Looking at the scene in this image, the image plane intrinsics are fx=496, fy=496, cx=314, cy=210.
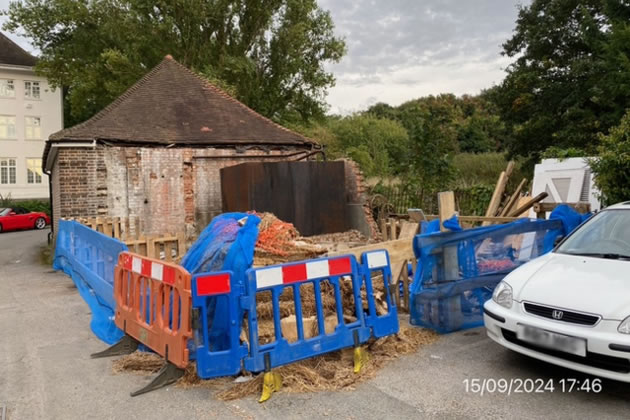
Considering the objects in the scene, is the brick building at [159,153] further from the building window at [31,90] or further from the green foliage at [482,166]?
the building window at [31,90]

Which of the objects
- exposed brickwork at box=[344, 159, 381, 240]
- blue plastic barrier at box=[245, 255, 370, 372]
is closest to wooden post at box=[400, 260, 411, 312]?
blue plastic barrier at box=[245, 255, 370, 372]

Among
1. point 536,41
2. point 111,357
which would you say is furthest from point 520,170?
point 111,357

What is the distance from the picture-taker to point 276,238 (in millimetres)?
7293

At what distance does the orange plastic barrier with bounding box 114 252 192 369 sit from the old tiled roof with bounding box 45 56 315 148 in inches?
339

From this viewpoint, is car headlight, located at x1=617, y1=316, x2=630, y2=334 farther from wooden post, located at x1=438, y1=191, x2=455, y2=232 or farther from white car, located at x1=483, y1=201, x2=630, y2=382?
wooden post, located at x1=438, y1=191, x2=455, y2=232

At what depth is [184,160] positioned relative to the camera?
14.1 metres

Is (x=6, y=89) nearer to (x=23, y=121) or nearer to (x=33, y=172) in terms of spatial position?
(x=23, y=121)

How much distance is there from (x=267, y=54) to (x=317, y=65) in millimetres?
2926

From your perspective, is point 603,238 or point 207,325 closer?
point 207,325

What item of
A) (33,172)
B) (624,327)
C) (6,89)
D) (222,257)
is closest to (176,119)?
(222,257)

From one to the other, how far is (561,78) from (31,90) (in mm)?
38042

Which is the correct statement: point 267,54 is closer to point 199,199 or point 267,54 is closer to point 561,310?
point 199,199

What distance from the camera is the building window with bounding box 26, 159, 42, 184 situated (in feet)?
128

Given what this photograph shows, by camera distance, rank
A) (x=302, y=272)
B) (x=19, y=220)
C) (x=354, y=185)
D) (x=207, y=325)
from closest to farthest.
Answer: (x=207, y=325) < (x=302, y=272) < (x=354, y=185) < (x=19, y=220)
